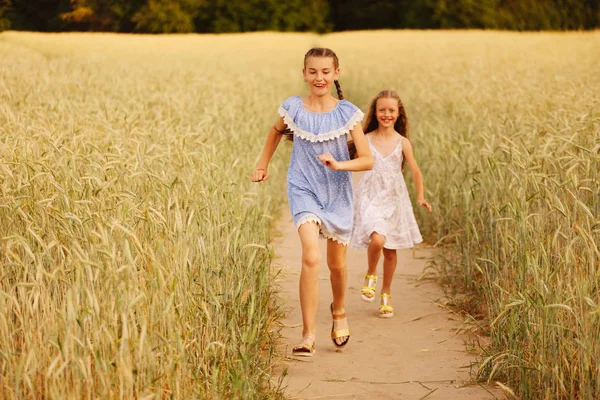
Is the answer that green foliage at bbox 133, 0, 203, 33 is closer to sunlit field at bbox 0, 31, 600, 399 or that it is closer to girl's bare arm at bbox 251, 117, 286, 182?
sunlit field at bbox 0, 31, 600, 399

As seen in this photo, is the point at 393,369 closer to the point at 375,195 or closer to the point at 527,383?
the point at 527,383

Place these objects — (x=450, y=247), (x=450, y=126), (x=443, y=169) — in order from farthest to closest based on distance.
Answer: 1. (x=450, y=126)
2. (x=443, y=169)
3. (x=450, y=247)

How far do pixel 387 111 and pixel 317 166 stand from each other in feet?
3.66

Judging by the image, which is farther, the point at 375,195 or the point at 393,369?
the point at 375,195

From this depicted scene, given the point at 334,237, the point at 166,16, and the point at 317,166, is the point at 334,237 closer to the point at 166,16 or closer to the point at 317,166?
the point at 317,166

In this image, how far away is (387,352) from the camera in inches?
172

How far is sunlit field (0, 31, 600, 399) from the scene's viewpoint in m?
2.88

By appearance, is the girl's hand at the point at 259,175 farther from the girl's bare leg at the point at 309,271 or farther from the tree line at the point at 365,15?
the tree line at the point at 365,15

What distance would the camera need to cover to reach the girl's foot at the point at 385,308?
498 cm

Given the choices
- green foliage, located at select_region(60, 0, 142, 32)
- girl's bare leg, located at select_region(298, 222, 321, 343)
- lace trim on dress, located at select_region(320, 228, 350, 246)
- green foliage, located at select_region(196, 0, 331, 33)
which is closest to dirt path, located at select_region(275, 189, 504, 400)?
girl's bare leg, located at select_region(298, 222, 321, 343)

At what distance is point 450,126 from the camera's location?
830 centimetres

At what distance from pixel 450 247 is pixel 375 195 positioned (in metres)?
1.54

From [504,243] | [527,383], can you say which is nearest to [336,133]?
[504,243]

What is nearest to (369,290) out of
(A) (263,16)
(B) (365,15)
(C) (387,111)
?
(C) (387,111)
